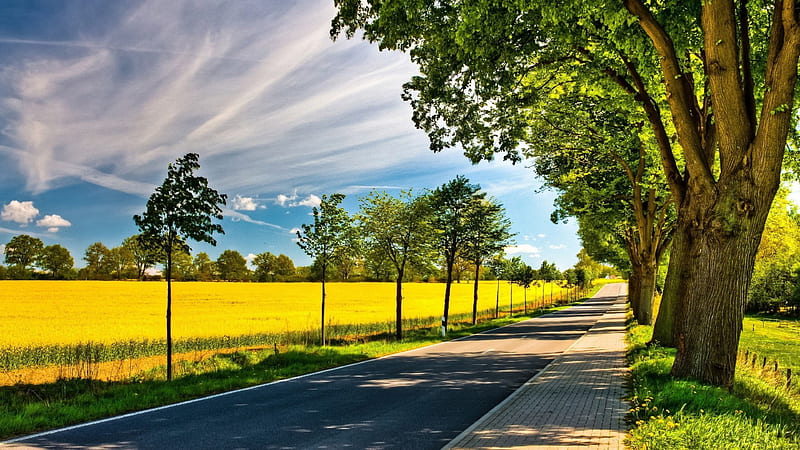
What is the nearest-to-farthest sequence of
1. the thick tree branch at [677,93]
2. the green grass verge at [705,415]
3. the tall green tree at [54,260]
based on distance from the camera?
the green grass verge at [705,415] < the thick tree branch at [677,93] < the tall green tree at [54,260]

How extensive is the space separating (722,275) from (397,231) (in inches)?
734

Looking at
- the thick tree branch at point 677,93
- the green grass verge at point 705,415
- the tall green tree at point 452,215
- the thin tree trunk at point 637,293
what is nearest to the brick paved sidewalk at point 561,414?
the green grass verge at point 705,415

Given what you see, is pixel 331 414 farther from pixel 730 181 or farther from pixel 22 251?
pixel 22 251

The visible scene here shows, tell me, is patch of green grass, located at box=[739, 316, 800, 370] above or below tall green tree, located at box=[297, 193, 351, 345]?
below

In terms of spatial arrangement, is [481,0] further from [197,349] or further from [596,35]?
[197,349]

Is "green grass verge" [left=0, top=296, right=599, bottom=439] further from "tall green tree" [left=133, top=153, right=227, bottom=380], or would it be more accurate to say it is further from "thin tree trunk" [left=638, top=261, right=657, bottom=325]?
"thin tree trunk" [left=638, top=261, right=657, bottom=325]

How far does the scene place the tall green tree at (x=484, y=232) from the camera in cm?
3042

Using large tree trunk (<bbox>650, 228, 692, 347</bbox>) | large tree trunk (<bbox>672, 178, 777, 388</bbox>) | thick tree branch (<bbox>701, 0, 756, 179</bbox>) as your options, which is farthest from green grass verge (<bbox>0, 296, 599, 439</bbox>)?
thick tree branch (<bbox>701, 0, 756, 179</bbox>)

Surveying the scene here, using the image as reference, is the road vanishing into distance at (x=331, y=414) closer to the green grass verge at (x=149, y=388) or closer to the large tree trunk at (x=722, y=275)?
the green grass verge at (x=149, y=388)

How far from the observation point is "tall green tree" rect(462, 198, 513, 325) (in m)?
30.4

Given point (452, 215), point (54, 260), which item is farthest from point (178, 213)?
point (54, 260)

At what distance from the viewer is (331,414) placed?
8.45 m

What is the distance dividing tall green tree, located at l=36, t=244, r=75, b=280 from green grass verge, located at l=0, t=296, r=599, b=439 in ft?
283

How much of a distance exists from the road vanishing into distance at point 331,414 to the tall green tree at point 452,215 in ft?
51.3
